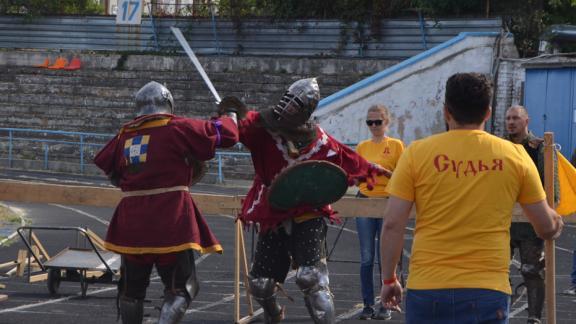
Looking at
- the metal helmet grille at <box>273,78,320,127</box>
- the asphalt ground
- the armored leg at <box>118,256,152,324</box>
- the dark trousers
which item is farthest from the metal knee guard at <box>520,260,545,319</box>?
the armored leg at <box>118,256,152,324</box>

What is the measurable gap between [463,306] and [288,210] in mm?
2719

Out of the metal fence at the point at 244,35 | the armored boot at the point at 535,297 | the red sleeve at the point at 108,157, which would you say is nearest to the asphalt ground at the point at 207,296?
the armored boot at the point at 535,297

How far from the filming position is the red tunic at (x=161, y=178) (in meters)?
7.12

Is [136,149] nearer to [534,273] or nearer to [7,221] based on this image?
[534,273]

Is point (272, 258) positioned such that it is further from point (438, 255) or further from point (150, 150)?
point (438, 255)

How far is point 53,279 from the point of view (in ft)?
35.2

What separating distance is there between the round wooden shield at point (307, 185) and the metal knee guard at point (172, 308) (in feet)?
2.88

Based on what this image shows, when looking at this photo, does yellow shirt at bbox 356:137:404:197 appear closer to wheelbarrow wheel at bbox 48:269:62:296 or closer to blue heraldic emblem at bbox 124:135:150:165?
wheelbarrow wheel at bbox 48:269:62:296

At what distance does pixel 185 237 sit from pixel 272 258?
91 cm

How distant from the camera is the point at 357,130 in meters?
25.4

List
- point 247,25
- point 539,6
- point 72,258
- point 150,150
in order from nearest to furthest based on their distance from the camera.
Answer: point 150,150, point 72,258, point 539,6, point 247,25

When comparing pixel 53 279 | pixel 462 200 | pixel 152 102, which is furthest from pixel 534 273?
pixel 53 279

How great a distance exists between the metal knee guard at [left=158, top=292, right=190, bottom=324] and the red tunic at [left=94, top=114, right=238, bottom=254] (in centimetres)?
30

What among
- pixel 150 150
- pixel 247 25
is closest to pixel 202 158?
pixel 150 150
